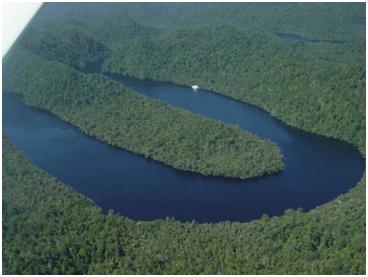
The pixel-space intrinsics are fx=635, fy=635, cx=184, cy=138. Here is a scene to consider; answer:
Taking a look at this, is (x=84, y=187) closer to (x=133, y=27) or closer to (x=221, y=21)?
(x=133, y=27)

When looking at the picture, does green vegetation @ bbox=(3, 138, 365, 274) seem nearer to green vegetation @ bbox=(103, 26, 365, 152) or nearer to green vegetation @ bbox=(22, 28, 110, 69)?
green vegetation @ bbox=(103, 26, 365, 152)

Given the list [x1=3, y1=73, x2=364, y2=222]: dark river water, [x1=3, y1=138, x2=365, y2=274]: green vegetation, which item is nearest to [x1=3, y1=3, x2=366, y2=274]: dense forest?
[x1=3, y1=138, x2=365, y2=274]: green vegetation

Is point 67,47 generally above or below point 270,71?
below

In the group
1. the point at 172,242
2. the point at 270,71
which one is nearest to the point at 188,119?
the point at 270,71

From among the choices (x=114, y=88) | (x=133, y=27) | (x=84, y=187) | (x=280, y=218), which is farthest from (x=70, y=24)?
(x=280, y=218)

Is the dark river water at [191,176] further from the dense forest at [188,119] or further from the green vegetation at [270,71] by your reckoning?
the green vegetation at [270,71]

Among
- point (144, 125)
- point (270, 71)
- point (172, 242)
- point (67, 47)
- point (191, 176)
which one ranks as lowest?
point (172, 242)

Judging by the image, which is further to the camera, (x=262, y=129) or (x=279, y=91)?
(x=279, y=91)

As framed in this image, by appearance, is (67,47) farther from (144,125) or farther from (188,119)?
(188,119)
